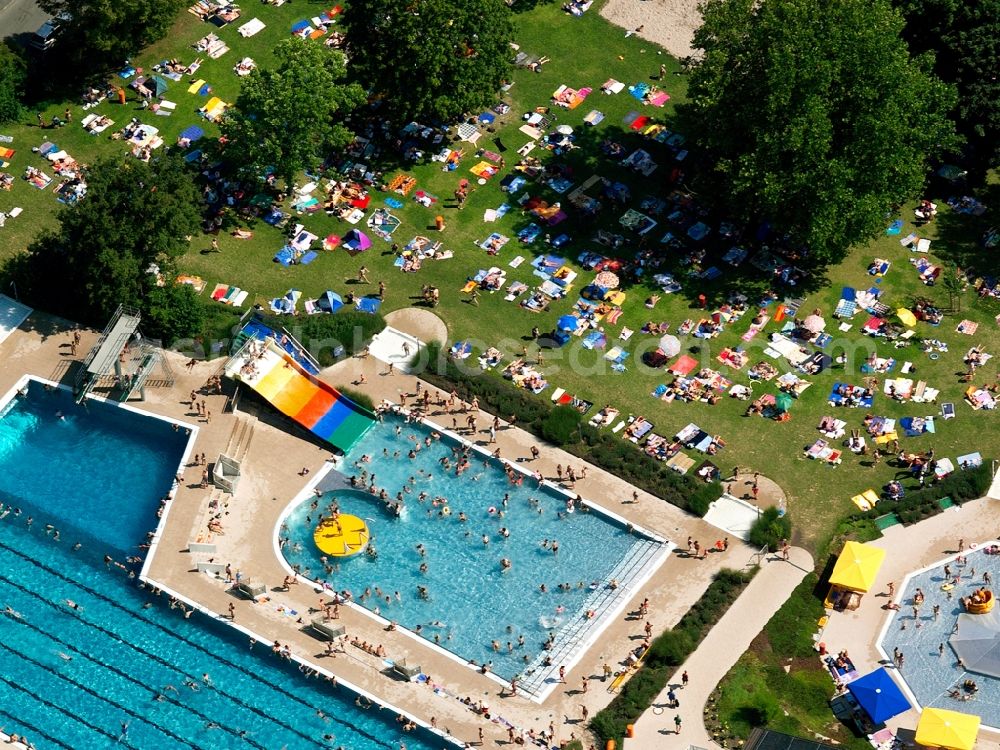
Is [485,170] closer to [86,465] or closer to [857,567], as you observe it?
[86,465]

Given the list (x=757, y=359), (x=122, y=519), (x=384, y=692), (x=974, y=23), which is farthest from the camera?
(x=974, y=23)

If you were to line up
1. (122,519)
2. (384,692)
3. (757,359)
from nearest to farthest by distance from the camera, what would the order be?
(384,692), (122,519), (757,359)

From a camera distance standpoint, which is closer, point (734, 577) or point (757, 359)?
point (734, 577)

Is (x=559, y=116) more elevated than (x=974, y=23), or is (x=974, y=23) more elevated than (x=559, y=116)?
(x=974, y=23)

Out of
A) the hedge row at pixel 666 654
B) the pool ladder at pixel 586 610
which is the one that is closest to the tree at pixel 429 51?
the pool ladder at pixel 586 610

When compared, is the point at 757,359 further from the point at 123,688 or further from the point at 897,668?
the point at 123,688

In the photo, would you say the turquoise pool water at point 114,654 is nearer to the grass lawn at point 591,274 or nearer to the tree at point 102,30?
the grass lawn at point 591,274

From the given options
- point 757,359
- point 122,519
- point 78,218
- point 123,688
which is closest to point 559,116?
point 757,359
